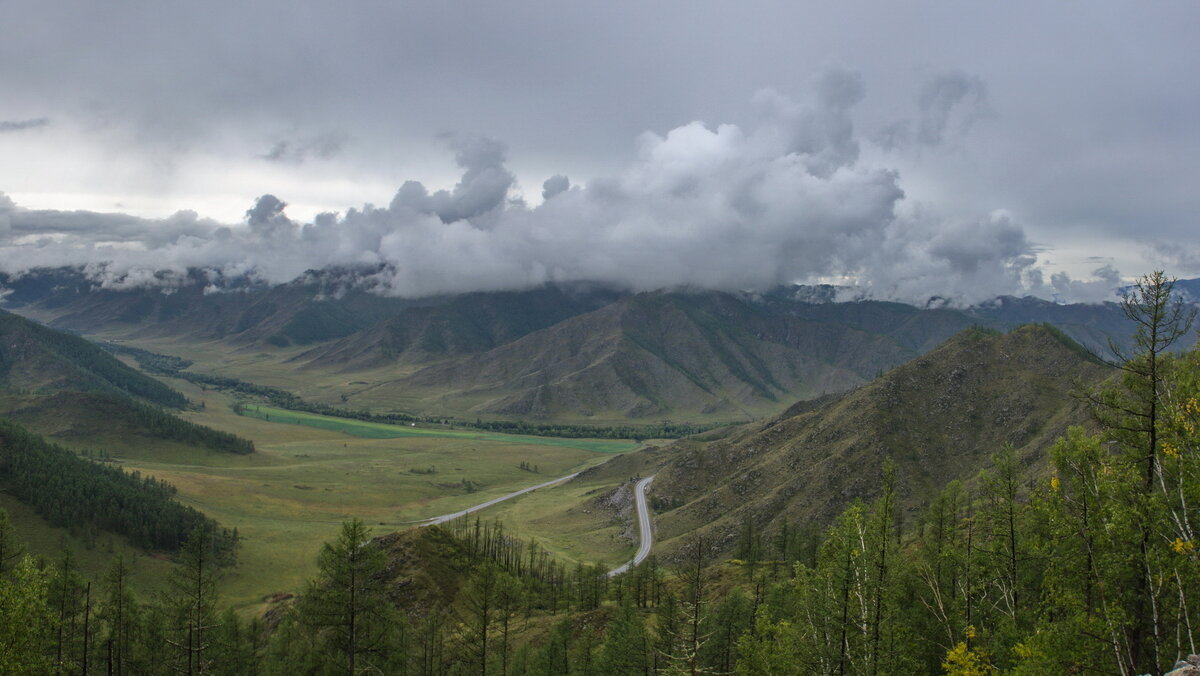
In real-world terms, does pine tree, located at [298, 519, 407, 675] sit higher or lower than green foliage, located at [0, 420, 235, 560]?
higher

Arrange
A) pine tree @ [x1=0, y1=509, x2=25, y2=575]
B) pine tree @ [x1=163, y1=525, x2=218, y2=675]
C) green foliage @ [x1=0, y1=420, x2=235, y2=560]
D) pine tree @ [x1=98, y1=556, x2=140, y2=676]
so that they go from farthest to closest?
green foliage @ [x1=0, y1=420, x2=235, y2=560] → pine tree @ [x1=98, y1=556, x2=140, y2=676] → pine tree @ [x1=163, y1=525, x2=218, y2=675] → pine tree @ [x1=0, y1=509, x2=25, y2=575]

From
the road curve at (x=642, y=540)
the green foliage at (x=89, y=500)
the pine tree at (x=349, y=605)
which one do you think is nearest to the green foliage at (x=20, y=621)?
the pine tree at (x=349, y=605)

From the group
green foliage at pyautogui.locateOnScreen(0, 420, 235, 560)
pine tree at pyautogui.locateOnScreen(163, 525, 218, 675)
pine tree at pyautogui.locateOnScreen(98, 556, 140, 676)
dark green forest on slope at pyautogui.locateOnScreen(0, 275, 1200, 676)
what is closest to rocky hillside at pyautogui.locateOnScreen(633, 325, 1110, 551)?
dark green forest on slope at pyautogui.locateOnScreen(0, 275, 1200, 676)

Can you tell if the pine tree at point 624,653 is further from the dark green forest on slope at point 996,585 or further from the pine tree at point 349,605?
the pine tree at point 349,605

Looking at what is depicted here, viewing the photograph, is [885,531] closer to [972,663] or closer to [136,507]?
[972,663]

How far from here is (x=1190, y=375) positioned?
25.0 m

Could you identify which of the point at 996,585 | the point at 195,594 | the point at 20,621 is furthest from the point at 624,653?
the point at 20,621

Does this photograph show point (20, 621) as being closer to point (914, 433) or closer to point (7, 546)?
point (7, 546)

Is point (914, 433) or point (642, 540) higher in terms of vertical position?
point (914, 433)

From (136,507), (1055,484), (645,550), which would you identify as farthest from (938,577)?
(136,507)

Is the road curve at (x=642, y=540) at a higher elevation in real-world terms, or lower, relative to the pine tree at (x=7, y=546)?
lower

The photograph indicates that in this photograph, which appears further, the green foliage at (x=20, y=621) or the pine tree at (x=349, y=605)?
the pine tree at (x=349, y=605)

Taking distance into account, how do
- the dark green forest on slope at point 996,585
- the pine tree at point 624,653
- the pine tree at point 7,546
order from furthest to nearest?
the pine tree at point 624,653, the pine tree at point 7,546, the dark green forest on slope at point 996,585

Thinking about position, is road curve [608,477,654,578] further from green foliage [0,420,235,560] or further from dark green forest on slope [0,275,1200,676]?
dark green forest on slope [0,275,1200,676]
